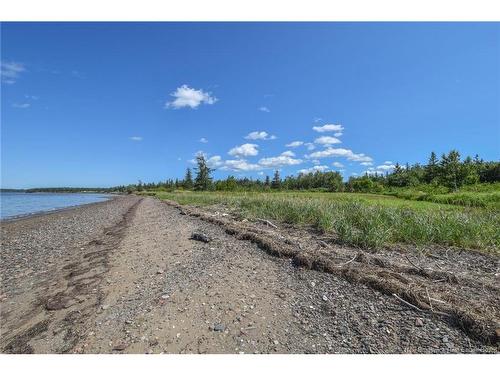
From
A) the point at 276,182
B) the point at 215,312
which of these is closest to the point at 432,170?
the point at 276,182

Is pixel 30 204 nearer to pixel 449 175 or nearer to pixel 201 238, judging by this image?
pixel 201 238

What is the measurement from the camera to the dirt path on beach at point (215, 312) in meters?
3.75

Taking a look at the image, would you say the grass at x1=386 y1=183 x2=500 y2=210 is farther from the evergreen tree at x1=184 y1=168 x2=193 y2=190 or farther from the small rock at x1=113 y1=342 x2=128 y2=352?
the evergreen tree at x1=184 y1=168 x2=193 y2=190

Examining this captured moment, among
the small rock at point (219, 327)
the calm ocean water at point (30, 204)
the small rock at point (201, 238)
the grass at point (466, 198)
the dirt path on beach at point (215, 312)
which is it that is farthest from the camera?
the calm ocean water at point (30, 204)

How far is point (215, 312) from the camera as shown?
15.2 feet

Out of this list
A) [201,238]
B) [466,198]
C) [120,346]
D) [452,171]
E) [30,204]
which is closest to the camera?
[120,346]

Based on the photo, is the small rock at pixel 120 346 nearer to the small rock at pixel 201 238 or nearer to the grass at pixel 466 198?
the small rock at pixel 201 238

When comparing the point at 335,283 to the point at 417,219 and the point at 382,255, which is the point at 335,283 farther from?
the point at 417,219

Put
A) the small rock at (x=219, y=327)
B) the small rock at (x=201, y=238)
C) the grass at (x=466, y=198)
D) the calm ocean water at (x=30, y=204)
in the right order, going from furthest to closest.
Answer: the calm ocean water at (x=30, y=204) < the grass at (x=466, y=198) < the small rock at (x=201, y=238) < the small rock at (x=219, y=327)

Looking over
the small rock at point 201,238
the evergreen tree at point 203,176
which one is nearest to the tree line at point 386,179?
the evergreen tree at point 203,176

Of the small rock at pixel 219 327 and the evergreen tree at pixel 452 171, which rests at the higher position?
the evergreen tree at pixel 452 171

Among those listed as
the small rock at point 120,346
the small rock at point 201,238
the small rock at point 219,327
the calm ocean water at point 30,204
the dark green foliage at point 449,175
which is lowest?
the calm ocean water at point 30,204

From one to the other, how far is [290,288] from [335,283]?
0.90m

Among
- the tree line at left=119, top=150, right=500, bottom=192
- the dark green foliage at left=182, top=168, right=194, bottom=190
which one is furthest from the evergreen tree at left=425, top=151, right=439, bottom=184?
the dark green foliage at left=182, top=168, right=194, bottom=190
